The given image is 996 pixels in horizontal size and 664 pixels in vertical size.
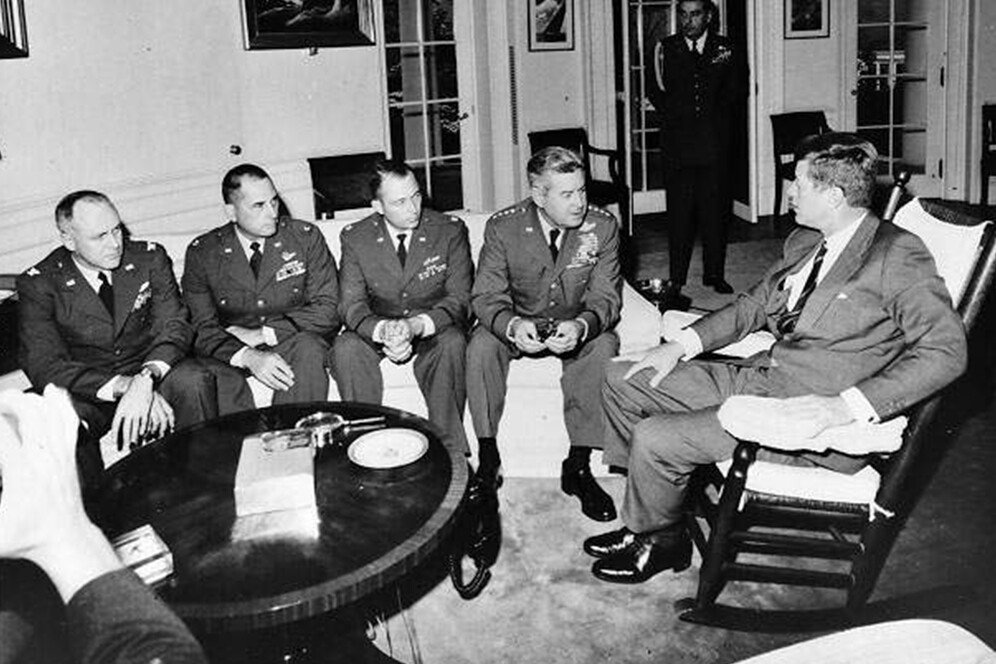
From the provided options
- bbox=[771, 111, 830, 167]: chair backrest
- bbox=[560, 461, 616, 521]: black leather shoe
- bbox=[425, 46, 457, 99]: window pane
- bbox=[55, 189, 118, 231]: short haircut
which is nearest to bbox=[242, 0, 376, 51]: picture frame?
bbox=[425, 46, 457, 99]: window pane

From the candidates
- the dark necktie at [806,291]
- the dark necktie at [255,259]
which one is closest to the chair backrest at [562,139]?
the dark necktie at [255,259]

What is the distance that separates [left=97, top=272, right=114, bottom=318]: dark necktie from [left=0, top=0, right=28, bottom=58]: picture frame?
157cm

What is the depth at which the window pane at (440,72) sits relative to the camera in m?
6.68

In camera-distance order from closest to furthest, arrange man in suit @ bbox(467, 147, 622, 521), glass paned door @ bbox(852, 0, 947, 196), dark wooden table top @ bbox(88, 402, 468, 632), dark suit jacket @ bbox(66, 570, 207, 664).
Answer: dark suit jacket @ bbox(66, 570, 207, 664), dark wooden table top @ bbox(88, 402, 468, 632), man in suit @ bbox(467, 147, 622, 521), glass paned door @ bbox(852, 0, 947, 196)

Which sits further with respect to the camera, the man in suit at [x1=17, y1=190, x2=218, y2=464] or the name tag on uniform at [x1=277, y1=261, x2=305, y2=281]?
the name tag on uniform at [x1=277, y1=261, x2=305, y2=281]

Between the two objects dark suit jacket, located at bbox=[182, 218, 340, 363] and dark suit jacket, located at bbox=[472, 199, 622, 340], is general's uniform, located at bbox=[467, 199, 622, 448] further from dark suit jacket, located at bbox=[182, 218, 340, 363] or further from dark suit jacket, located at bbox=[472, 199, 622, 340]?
dark suit jacket, located at bbox=[182, 218, 340, 363]

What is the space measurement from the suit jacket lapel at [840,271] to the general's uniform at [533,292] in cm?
85

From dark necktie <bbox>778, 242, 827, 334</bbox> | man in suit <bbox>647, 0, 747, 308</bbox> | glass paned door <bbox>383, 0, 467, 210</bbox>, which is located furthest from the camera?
glass paned door <bbox>383, 0, 467, 210</bbox>

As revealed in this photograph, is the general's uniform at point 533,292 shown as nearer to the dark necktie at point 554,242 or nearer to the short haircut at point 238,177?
the dark necktie at point 554,242

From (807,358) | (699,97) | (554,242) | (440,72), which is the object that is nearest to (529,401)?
(554,242)

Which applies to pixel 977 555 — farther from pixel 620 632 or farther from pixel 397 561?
pixel 397 561

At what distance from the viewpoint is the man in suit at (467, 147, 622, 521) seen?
319 centimetres

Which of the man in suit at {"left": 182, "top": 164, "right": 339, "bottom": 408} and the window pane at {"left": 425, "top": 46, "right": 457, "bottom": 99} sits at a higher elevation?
the window pane at {"left": 425, "top": 46, "right": 457, "bottom": 99}

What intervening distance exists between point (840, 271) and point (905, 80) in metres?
6.61
